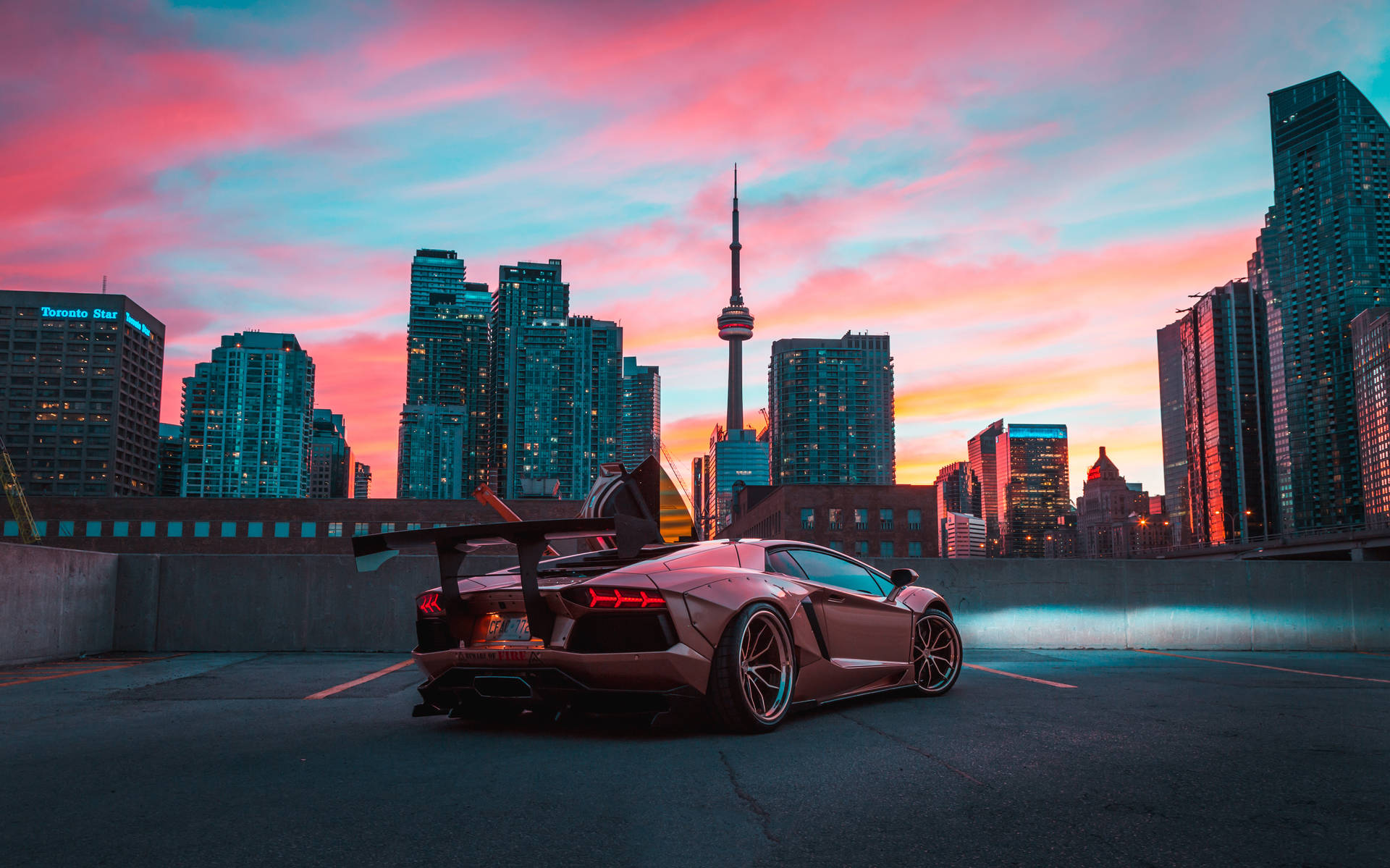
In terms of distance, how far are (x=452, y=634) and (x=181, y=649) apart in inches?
316

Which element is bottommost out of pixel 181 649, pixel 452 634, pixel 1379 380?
pixel 181 649

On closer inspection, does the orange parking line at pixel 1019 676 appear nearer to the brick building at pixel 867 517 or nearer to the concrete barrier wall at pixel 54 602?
the concrete barrier wall at pixel 54 602

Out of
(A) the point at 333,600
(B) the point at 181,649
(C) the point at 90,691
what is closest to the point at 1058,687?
(C) the point at 90,691

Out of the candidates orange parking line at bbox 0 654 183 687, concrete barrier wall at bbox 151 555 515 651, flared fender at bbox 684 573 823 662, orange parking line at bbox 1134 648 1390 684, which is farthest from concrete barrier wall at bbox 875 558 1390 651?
orange parking line at bbox 0 654 183 687

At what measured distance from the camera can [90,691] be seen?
7.64 meters

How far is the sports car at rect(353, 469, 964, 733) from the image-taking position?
509 cm

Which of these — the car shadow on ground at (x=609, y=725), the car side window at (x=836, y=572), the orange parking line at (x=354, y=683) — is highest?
the car side window at (x=836, y=572)

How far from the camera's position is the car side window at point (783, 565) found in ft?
20.4

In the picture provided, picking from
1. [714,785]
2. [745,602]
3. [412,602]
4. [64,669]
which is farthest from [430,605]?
[412,602]

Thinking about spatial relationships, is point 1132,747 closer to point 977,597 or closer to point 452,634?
point 452,634

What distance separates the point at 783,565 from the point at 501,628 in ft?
6.23

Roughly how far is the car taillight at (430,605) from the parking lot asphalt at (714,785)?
2.15ft

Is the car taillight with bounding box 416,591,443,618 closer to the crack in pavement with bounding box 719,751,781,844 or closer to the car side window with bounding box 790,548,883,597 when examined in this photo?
the crack in pavement with bounding box 719,751,781,844

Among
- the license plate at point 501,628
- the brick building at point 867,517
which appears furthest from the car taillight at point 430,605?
the brick building at point 867,517
